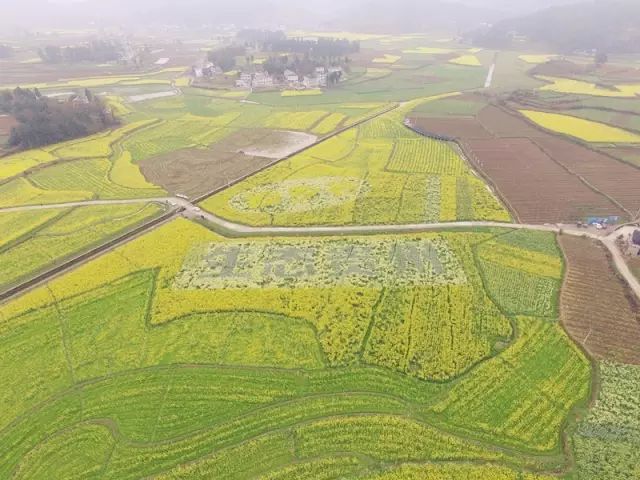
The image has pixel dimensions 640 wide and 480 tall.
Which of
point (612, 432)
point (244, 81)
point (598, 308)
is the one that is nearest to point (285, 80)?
point (244, 81)

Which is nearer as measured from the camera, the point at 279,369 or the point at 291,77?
the point at 279,369

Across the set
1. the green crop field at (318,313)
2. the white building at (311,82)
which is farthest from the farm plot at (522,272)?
the white building at (311,82)

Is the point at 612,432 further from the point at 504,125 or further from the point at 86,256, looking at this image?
the point at 504,125

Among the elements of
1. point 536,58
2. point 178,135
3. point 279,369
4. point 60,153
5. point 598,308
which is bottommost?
point 60,153

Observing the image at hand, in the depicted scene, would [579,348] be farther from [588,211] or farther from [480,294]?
[588,211]

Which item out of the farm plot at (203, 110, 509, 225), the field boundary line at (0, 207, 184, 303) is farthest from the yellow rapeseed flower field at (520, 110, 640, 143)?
the field boundary line at (0, 207, 184, 303)

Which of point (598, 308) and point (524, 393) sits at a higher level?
point (598, 308)

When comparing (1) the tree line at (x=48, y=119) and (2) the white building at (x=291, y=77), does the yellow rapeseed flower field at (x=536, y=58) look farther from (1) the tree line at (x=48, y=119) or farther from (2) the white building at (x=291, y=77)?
(1) the tree line at (x=48, y=119)

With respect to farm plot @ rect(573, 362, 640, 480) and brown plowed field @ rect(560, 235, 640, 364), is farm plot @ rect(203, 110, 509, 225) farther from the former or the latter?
farm plot @ rect(573, 362, 640, 480)
